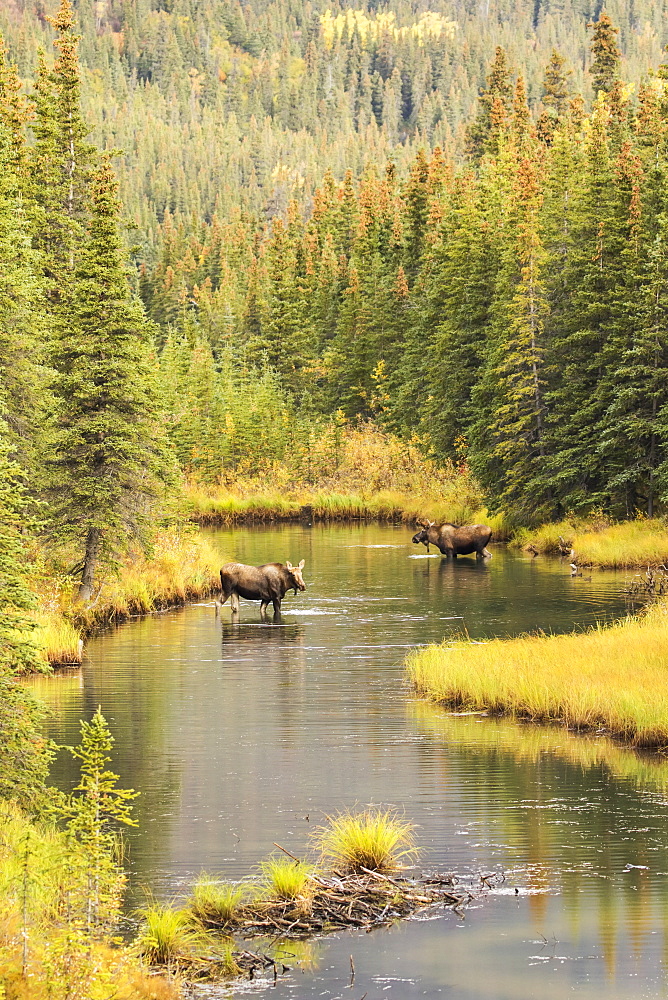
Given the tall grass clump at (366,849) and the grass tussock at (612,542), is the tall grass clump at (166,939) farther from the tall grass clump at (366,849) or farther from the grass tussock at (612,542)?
the grass tussock at (612,542)

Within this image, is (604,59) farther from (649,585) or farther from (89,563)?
(89,563)

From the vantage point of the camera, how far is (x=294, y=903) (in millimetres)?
11953

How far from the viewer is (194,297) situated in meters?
139

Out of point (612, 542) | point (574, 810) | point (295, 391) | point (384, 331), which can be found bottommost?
point (612, 542)

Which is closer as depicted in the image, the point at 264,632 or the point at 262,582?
the point at 264,632

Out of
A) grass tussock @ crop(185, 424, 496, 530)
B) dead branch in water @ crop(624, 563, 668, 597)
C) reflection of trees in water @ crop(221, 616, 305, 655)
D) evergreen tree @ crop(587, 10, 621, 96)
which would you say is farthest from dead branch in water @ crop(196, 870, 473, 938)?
evergreen tree @ crop(587, 10, 621, 96)

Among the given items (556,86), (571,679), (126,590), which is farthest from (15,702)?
(556,86)

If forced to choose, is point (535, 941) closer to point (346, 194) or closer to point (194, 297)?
point (346, 194)

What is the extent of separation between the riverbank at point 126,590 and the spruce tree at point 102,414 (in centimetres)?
79

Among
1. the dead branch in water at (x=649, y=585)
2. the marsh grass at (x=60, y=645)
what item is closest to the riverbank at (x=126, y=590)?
the marsh grass at (x=60, y=645)

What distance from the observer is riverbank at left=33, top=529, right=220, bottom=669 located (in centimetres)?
2689

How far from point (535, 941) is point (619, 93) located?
78530 mm

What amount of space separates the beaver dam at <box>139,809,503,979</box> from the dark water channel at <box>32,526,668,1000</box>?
11.1 inches

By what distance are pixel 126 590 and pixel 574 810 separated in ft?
65.9
